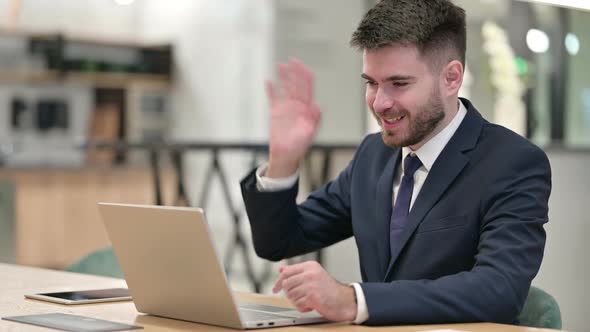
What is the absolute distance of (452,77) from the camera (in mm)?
2061

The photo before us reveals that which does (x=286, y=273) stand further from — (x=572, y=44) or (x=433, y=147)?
(x=572, y=44)

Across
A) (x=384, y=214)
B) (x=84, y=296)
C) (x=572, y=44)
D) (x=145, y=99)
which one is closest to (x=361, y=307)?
(x=384, y=214)

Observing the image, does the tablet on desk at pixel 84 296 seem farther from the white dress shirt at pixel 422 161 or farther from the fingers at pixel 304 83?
the fingers at pixel 304 83

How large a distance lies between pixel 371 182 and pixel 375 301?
540mm

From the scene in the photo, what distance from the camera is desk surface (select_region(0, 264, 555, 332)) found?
1695 mm

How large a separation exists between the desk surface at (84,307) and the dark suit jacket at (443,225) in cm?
6

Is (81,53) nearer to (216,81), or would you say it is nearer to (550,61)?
(216,81)

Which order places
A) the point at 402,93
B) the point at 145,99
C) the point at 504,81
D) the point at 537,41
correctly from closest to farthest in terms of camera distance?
the point at 402,93
the point at 537,41
the point at 504,81
the point at 145,99

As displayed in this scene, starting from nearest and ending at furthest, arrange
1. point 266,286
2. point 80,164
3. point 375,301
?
point 375,301 < point 266,286 < point 80,164

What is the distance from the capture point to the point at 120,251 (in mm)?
1852

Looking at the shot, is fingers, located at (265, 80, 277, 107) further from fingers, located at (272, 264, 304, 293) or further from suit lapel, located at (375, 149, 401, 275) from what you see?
fingers, located at (272, 264, 304, 293)

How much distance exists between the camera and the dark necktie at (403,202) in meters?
2.07

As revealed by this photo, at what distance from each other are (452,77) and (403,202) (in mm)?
276

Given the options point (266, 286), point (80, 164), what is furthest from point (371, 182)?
point (80, 164)
